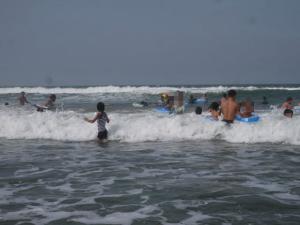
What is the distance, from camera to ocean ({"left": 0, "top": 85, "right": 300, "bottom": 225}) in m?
5.73

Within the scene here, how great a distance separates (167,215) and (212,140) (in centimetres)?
806

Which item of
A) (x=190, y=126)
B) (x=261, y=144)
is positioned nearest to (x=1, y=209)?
(x=261, y=144)

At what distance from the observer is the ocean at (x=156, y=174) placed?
573cm

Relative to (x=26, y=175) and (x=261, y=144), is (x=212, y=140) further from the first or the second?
(x=26, y=175)

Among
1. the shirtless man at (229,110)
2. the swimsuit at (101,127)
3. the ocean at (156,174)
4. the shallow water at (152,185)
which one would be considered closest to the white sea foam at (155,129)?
the ocean at (156,174)

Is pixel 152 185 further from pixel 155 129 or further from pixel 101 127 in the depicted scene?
pixel 155 129

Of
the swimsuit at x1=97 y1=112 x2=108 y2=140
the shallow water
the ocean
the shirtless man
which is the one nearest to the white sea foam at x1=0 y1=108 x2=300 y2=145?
the ocean

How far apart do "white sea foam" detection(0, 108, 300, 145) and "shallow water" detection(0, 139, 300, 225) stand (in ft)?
5.30

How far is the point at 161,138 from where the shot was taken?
46.3 ft

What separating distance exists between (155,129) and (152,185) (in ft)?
24.1

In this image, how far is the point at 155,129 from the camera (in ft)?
48.1

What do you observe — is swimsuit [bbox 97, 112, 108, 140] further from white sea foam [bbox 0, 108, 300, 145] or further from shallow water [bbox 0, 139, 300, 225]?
shallow water [bbox 0, 139, 300, 225]

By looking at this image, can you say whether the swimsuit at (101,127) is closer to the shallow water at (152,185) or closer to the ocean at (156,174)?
the ocean at (156,174)

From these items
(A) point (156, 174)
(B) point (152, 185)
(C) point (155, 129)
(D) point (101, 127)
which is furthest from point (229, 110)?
(B) point (152, 185)
